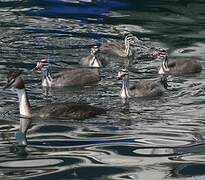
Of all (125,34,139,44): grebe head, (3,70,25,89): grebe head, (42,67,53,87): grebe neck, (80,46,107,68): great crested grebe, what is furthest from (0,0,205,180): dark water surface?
(125,34,139,44): grebe head

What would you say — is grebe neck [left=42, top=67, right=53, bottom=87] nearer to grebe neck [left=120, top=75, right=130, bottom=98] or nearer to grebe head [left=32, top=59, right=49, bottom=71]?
grebe head [left=32, top=59, right=49, bottom=71]

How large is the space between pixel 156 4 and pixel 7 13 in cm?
462

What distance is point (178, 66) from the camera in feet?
59.5

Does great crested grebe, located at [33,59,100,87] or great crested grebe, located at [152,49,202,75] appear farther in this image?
great crested grebe, located at [152,49,202,75]

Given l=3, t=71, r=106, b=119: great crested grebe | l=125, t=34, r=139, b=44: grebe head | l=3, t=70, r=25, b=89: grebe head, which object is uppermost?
l=3, t=70, r=25, b=89: grebe head

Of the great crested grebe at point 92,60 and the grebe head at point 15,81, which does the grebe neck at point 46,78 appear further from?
the grebe head at point 15,81

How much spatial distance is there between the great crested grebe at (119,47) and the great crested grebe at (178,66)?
1421 mm

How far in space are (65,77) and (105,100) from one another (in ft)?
6.30

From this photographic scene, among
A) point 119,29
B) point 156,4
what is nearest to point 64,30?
point 119,29

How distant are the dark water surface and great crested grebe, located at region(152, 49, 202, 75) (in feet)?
0.61

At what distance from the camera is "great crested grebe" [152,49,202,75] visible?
17.9m

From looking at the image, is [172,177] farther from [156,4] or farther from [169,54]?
[156,4]

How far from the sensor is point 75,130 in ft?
42.8

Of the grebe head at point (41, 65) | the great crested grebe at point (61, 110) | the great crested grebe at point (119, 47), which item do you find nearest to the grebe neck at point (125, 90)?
the great crested grebe at point (61, 110)
